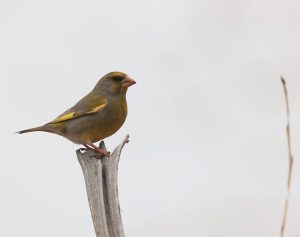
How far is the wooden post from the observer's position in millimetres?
3354

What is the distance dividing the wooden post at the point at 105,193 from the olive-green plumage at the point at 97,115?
4.90ft

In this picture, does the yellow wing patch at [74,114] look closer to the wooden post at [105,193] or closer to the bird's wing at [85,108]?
the bird's wing at [85,108]

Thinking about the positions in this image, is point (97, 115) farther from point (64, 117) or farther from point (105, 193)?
point (105, 193)

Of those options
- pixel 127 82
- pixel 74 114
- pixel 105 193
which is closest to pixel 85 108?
pixel 74 114

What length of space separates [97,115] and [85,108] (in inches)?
9.1

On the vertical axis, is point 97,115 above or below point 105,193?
above

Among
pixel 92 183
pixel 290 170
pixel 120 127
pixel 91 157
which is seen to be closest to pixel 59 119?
pixel 120 127

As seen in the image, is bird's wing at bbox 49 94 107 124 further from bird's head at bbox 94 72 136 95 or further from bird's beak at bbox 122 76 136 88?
bird's beak at bbox 122 76 136 88

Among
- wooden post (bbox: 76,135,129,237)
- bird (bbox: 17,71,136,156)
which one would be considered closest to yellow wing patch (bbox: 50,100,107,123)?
bird (bbox: 17,71,136,156)

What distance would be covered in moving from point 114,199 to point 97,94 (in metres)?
2.47

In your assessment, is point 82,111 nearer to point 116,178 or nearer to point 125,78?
point 125,78

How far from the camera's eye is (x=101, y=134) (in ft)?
17.7

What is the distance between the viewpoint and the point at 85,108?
5.63 m

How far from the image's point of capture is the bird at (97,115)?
17.7 feet
